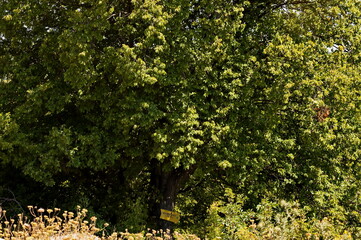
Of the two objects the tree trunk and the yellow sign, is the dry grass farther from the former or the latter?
the tree trunk

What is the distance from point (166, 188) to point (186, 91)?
475 cm

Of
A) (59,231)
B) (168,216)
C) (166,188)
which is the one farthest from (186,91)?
(59,231)

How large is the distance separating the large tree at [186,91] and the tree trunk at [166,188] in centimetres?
204

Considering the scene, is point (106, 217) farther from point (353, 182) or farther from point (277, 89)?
point (353, 182)

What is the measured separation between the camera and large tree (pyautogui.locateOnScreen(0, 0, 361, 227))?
1202 cm

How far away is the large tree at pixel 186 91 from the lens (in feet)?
39.4

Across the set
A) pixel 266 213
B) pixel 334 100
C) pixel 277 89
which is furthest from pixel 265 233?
pixel 334 100

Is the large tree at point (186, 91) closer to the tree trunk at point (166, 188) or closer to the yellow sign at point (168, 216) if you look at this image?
the tree trunk at point (166, 188)

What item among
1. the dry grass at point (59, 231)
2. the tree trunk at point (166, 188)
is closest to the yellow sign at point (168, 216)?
the tree trunk at point (166, 188)

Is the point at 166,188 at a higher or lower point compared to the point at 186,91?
lower

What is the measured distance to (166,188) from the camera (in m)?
15.9

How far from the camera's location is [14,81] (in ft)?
44.3

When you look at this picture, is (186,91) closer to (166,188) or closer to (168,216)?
(166,188)

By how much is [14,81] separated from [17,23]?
1897 millimetres
